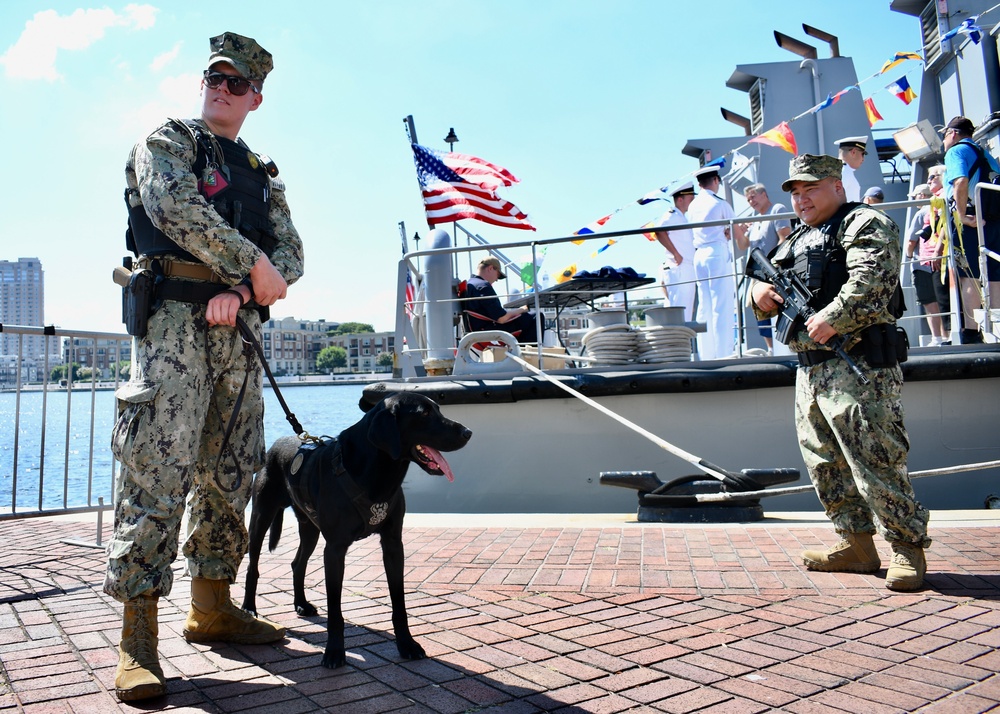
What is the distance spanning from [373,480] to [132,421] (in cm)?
78

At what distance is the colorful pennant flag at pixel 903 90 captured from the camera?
31.1 ft

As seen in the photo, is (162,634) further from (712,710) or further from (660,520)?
(660,520)

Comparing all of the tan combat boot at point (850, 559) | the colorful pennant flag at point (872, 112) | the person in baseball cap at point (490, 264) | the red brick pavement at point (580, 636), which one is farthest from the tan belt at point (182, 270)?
the colorful pennant flag at point (872, 112)

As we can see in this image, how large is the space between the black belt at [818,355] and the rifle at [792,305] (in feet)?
0.10

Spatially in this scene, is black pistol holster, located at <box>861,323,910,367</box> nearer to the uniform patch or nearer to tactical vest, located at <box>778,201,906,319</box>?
tactical vest, located at <box>778,201,906,319</box>

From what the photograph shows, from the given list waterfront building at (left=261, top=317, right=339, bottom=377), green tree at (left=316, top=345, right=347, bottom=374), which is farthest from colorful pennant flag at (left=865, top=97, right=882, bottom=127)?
green tree at (left=316, top=345, right=347, bottom=374)

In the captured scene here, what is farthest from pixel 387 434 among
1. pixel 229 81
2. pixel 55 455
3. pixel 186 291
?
pixel 55 455

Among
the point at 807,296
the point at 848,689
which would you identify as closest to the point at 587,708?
the point at 848,689

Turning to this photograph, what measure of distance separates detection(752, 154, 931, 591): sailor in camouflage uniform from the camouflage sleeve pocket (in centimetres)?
273

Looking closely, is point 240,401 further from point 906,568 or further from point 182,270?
point 906,568

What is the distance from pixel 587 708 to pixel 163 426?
154cm

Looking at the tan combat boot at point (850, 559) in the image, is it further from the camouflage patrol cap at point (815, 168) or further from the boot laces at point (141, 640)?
the boot laces at point (141, 640)

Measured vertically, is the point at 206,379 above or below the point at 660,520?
above

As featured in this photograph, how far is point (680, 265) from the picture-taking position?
295 inches
